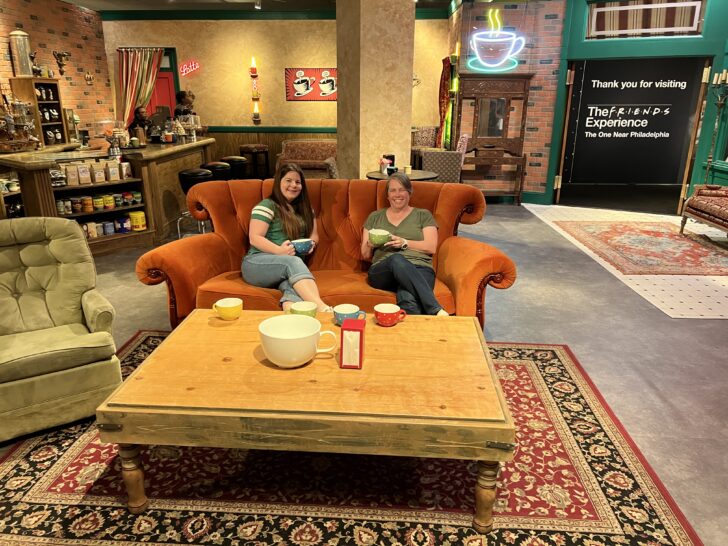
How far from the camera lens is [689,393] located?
2.95m

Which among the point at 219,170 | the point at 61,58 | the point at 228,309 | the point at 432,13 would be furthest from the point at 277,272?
the point at 61,58

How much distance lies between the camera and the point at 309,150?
1000 centimetres

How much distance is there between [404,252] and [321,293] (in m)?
0.56

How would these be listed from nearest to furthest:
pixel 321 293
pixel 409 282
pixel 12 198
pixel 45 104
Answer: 1. pixel 409 282
2. pixel 321 293
3. pixel 12 198
4. pixel 45 104

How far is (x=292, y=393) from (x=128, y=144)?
5.70 metres

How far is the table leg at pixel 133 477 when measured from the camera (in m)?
1.97

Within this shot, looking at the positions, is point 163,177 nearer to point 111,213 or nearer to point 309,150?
point 111,213

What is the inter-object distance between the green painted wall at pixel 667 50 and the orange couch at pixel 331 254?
530 centimetres

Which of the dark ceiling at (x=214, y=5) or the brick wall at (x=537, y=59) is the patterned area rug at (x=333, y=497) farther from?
the dark ceiling at (x=214, y=5)

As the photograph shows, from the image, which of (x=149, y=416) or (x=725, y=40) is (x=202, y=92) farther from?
(x=149, y=416)

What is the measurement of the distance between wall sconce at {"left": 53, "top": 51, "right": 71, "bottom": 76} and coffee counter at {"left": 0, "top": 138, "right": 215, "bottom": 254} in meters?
3.92

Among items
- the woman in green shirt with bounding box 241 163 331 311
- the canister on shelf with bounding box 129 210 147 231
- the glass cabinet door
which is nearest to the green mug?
the woman in green shirt with bounding box 241 163 331 311

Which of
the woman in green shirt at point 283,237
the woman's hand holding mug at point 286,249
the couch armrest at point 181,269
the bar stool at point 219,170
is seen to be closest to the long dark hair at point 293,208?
the woman in green shirt at point 283,237

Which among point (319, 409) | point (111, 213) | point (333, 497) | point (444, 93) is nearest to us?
point (319, 409)
